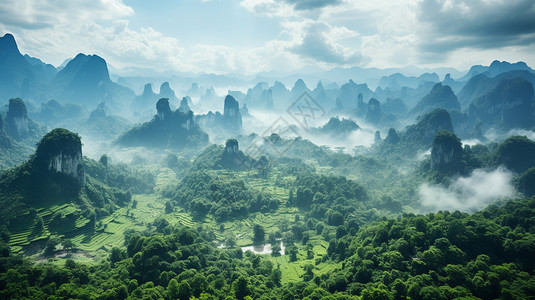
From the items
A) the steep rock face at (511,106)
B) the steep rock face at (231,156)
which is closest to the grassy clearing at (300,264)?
the steep rock face at (231,156)

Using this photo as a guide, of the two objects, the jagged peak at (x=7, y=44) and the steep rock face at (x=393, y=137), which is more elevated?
the jagged peak at (x=7, y=44)

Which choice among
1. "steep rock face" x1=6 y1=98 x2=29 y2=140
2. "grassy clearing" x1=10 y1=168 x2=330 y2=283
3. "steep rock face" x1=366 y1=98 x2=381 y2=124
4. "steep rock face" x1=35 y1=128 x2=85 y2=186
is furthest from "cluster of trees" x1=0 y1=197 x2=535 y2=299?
"steep rock face" x1=366 y1=98 x2=381 y2=124

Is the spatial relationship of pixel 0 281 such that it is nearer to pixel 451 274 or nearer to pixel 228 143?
pixel 451 274

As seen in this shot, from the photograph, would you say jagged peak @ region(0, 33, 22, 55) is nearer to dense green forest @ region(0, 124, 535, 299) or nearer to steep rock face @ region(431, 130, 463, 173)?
dense green forest @ region(0, 124, 535, 299)

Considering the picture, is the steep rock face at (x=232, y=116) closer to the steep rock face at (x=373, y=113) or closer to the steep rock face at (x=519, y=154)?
the steep rock face at (x=373, y=113)

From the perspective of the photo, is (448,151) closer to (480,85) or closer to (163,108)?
(163,108)

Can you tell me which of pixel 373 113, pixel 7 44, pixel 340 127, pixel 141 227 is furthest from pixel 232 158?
pixel 7 44
